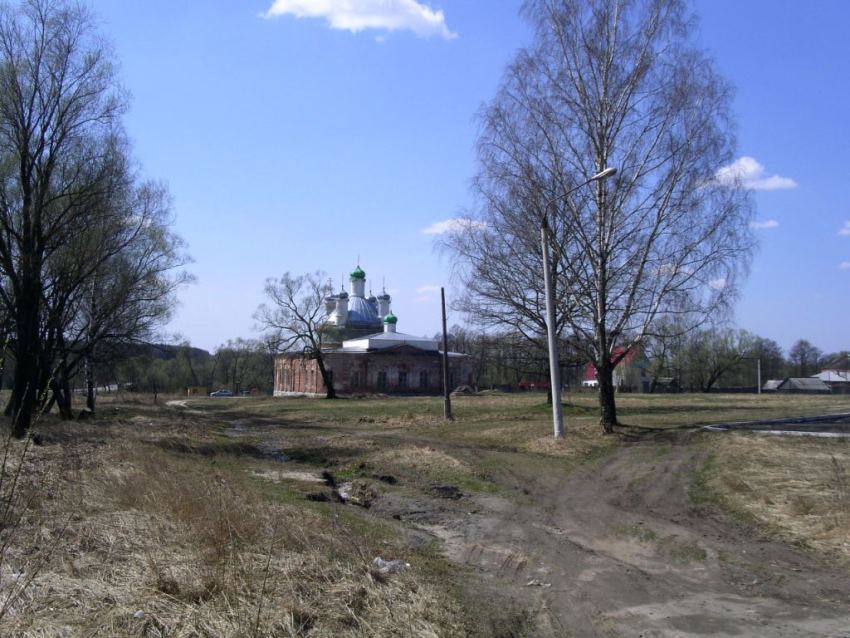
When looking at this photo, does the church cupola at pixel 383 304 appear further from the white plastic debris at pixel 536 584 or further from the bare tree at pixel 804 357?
the white plastic debris at pixel 536 584

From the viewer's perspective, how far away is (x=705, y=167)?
66.9ft

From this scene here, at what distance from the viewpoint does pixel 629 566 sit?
24.3ft

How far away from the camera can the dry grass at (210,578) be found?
4781 mm

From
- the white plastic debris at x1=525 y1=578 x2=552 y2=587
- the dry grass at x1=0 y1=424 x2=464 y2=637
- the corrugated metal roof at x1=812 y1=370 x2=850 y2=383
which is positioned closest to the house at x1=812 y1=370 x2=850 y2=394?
the corrugated metal roof at x1=812 y1=370 x2=850 y2=383

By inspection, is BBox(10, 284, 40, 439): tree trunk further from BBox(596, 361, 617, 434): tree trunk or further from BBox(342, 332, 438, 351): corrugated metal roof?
BBox(342, 332, 438, 351): corrugated metal roof

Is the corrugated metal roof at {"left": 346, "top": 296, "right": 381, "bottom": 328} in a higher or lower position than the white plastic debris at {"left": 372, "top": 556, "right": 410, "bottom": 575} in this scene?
higher

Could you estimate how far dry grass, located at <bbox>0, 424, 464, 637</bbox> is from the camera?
15.7 feet

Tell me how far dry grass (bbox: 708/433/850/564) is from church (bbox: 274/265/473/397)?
55.5 metres

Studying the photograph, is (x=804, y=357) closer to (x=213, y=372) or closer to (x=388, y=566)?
(x=213, y=372)

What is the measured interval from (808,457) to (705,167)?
31.1ft

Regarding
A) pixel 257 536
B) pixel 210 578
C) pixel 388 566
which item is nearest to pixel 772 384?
pixel 388 566

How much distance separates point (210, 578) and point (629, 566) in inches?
169

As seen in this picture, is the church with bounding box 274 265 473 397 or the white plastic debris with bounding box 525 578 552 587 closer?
the white plastic debris with bounding box 525 578 552 587

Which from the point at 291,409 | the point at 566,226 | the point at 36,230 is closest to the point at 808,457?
the point at 566,226
